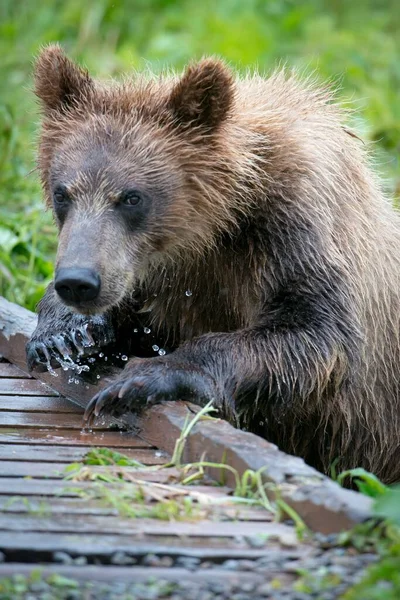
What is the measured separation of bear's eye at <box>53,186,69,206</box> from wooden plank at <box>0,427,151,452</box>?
1.15 meters

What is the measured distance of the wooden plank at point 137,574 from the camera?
11.4 feet

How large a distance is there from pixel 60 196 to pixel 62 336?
87cm

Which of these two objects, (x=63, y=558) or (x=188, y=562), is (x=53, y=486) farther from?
(x=188, y=562)

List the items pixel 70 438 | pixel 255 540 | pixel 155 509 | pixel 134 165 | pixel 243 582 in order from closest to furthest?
pixel 243 582, pixel 255 540, pixel 155 509, pixel 70 438, pixel 134 165

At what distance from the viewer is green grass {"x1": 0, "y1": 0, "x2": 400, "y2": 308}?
11352 millimetres

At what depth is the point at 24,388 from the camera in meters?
6.38

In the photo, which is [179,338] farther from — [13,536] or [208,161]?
[13,536]

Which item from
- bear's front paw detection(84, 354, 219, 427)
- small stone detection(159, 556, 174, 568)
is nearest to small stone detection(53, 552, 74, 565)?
small stone detection(159, 556, 174, 568)

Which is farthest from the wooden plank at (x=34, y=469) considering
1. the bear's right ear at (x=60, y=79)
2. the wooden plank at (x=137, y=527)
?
the bear's right ear at (x=60, y=79)

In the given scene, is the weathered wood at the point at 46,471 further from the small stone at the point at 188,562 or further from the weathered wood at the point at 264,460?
the small stone at the point at 188,562

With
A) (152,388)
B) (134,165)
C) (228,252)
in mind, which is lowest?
(152,388)

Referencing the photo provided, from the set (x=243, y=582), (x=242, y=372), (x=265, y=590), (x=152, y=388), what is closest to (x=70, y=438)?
(x=152, y=388)

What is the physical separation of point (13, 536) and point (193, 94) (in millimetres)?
2900

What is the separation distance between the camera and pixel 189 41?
51.0 feet
